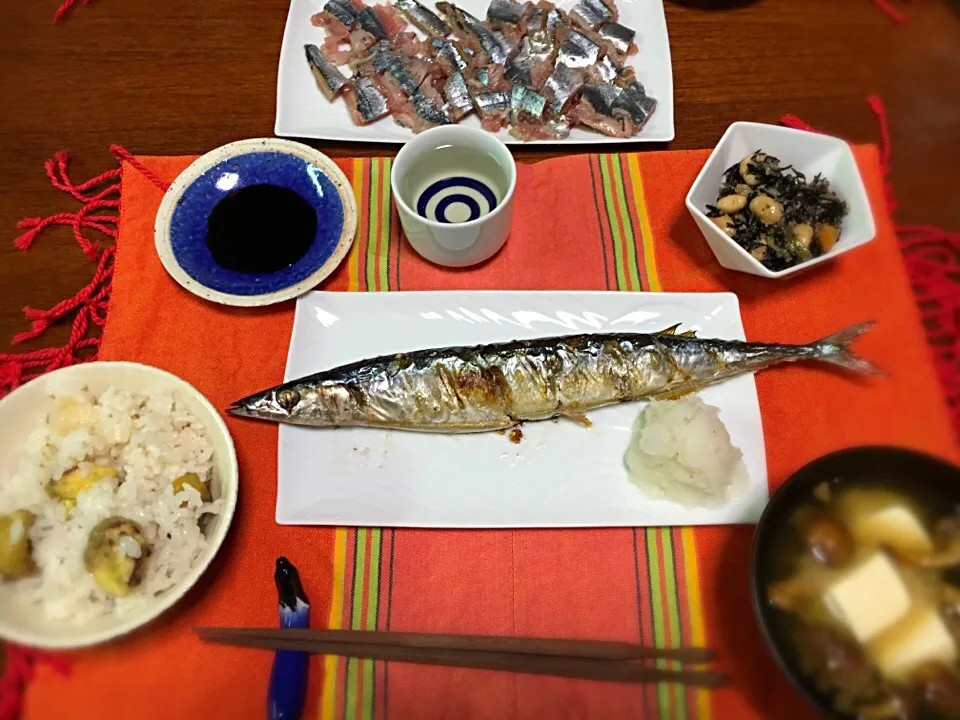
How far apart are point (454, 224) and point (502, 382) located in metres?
0.38

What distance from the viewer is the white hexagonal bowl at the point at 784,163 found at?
4.68ft

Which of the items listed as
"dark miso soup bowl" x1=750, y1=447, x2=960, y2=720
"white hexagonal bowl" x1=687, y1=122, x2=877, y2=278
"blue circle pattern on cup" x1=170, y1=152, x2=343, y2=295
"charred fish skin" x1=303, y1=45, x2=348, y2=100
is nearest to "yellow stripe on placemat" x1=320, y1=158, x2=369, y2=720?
"blue circle pattern on cup" x1=170, y1=152, x2=343, y2=295

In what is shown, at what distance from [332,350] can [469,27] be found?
1108 mm

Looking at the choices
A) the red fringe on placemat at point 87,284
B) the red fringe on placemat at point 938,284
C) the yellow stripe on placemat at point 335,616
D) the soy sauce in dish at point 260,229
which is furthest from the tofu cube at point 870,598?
the red fringe on placemat at point 87,284

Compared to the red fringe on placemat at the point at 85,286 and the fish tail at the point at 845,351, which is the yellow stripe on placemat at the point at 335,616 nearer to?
the red fringe on placemat at the point at 85,286

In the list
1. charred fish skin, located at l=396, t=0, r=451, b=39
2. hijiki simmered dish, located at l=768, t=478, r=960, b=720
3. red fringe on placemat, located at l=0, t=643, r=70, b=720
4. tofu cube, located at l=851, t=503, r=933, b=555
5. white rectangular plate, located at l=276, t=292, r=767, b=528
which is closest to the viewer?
hijiki simmered dish, located at l=768, t=478, r=960, b=720

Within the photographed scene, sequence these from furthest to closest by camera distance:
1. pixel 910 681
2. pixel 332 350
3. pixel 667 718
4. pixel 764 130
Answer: pixel 764 130
pixel 332 350
pixel 667 718
pixel 910 681

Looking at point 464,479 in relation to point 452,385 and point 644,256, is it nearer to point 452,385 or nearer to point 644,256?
point 452,385

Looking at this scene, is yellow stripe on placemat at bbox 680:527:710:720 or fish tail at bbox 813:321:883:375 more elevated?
fish tail at bbox 813:321:883:375

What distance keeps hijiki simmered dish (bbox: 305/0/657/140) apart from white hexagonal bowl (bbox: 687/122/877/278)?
0.91 ft

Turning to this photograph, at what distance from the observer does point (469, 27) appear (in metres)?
1.86

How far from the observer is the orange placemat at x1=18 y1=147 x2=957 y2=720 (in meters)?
1.18

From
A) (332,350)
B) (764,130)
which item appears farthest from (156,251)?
(764,130)

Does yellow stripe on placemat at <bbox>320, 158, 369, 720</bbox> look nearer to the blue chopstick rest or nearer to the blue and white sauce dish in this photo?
the blue chopstick rest
